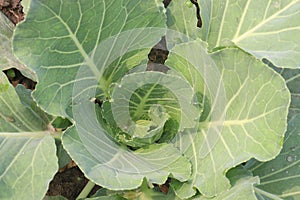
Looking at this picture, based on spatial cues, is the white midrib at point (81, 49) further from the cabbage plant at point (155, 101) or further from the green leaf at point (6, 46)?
the green leaf at point (6, 46)

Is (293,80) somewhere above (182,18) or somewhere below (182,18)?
below

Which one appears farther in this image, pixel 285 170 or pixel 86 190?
pixel 86 190

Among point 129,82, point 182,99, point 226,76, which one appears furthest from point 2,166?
point 226,76

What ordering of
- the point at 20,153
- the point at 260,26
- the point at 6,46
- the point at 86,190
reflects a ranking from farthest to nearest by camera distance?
the point at 86,190, the point at 6,46, the point at 260,26, the point at 20,153

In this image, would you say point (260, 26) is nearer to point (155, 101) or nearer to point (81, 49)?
point (155, 101)

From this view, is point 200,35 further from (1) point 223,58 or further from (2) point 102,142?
(2) point 102,142

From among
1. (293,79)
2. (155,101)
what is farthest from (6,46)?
(293,79)
